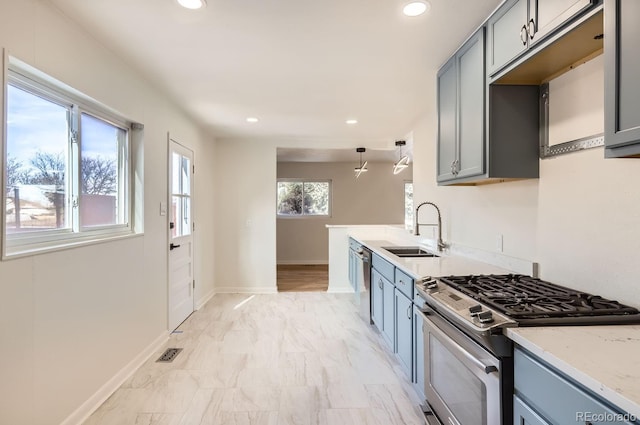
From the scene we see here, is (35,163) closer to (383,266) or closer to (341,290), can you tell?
(383,266)

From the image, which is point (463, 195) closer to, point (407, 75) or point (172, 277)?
point (407, 75)

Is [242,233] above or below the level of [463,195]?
below

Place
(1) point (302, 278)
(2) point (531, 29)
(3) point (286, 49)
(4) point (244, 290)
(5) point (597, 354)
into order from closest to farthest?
(5) point (597, 354), (2) point (531, 29), (3) point (286, 49), (4) point (244, 290), (1) point (302, 278)

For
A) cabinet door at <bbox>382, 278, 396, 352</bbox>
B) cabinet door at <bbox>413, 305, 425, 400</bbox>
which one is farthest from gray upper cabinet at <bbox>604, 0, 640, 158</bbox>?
cabinet door at <bbox>382, 278, 396, 352</bbox>

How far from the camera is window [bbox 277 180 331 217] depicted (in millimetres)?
8164

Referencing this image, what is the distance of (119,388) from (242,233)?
115 inches

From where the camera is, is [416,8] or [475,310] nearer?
[475,310]

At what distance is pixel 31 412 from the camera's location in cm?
167

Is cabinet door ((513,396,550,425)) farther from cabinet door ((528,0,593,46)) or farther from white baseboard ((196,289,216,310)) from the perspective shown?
white baseboard ((196,289,216,310))

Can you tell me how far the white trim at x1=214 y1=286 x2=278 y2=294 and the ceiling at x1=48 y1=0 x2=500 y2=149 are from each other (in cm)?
272

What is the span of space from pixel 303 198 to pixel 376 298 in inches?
199

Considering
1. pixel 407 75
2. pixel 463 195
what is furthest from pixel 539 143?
pixel 407 75

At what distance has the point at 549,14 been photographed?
1.39m

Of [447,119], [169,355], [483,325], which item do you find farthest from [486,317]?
[169,355]
